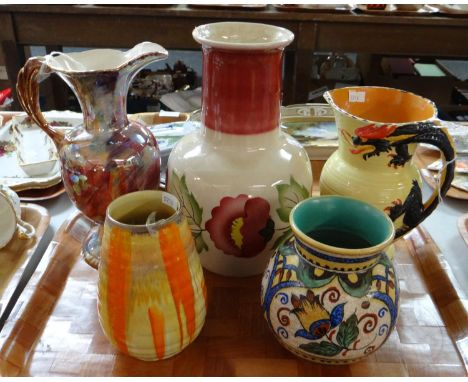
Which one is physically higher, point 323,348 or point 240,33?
point 240,33

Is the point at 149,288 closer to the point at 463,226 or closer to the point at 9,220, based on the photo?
the point at 9,220

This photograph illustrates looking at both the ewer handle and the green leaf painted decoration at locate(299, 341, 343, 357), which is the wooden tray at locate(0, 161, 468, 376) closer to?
the green leaf painted decoration at locate(299, 341, 343, 357)

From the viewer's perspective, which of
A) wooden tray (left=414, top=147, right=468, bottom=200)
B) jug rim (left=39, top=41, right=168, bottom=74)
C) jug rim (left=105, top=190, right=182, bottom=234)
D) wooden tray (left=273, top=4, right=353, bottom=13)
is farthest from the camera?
wooden tray (left=273, top=4, right=353, bottom=13)

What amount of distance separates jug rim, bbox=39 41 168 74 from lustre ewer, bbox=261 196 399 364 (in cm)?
22

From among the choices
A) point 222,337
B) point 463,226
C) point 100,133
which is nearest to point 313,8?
point 463,226

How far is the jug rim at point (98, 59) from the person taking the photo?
456mm

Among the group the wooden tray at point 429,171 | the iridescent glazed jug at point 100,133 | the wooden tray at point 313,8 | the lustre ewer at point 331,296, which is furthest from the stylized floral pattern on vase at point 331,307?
the wooden tray at point 313,8

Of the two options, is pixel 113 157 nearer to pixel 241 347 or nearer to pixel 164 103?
pixel 241 347

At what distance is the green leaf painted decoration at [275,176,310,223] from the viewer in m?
0.46

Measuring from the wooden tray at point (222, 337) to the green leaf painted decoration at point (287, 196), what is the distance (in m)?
0.10

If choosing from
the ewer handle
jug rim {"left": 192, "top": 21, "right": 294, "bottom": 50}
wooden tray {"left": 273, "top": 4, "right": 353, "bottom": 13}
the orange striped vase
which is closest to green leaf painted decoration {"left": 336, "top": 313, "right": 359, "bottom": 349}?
the orange striped vase

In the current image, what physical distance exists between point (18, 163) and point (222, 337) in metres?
0.46

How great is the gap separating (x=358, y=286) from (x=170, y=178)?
0.73 feet

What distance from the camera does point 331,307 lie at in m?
0.37
